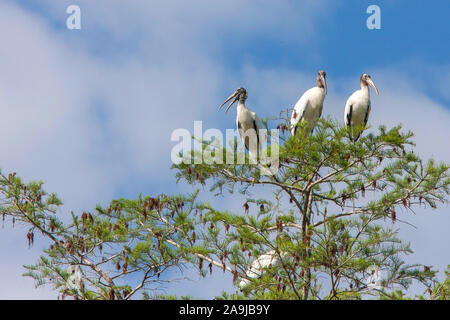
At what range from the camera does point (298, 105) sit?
1311 cm

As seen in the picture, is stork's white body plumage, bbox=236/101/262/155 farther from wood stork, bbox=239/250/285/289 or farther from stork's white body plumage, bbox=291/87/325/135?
wood stork, bbox=239/250/285/289

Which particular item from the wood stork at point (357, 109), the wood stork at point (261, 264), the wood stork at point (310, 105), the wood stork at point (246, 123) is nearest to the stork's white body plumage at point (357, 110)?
the wood stork at point (357, 109)

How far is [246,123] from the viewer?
43.8 feet

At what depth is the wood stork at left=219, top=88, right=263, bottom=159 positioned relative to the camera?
13.1m

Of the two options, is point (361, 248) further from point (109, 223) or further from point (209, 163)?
point (109, 223)

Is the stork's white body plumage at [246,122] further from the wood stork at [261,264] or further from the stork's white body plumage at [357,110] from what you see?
the wood stork at [261,264]

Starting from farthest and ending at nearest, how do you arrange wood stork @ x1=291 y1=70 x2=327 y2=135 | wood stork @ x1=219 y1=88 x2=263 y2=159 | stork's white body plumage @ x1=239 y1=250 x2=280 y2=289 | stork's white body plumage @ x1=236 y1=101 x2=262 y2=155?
stork's white body plumage @ x1=236 y1=101 x2=262 y2=155
wood stork @ x1=219 y1=88 x2=263 y2=159
wood stork @ x1=291 y1=70 x2=327 y2=135
stork's white body plumage @ x1=239 y1=250 x2=280 y2=289

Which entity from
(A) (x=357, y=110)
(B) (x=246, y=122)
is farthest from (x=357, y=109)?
(B) (x=246, y=122)

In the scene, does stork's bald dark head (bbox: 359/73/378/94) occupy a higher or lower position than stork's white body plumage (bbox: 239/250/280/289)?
higher

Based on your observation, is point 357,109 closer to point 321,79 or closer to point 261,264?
point 321,79

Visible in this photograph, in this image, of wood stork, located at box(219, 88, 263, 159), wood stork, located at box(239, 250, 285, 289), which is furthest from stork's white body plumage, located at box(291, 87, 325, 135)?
wood stork, located at box(239, 250, 285, 289)

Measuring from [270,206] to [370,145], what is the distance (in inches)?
77.6

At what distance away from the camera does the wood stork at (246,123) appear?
1311cm
